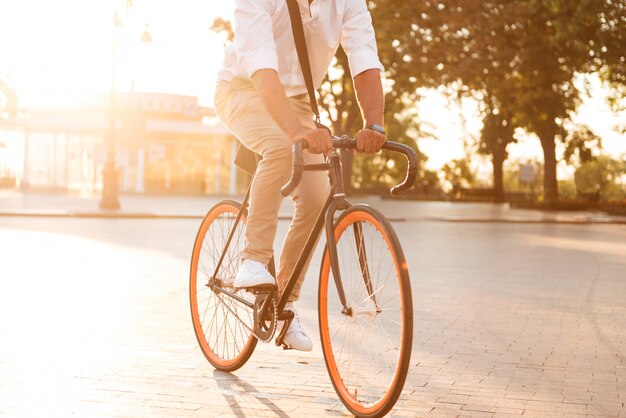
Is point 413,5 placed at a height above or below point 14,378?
above

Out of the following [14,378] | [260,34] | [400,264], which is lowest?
[14,378]

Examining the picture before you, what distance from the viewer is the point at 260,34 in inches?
181

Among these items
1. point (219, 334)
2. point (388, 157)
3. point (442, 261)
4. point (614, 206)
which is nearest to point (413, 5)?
point (614, 206)

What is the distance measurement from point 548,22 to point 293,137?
3130cm

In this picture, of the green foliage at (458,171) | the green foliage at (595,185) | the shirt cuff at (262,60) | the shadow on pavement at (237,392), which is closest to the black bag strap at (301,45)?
the shirt cuff at (262,60)

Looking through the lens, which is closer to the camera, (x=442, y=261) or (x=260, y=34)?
(x=260, y=34)

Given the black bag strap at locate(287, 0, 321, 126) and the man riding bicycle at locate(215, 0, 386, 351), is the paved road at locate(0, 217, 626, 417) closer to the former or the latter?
the man riding bicycle at locate(215, 0, 386, 351)

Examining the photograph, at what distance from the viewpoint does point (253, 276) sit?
4855mm

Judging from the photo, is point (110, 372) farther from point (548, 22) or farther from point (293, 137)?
point (548, 22)

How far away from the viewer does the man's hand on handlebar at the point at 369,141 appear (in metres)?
4.29

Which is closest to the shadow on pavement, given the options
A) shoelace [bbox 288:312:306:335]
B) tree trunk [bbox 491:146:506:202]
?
shoelace [bbox 288:312:306:335]

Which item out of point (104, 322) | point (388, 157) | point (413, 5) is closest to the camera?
point (104, 322)

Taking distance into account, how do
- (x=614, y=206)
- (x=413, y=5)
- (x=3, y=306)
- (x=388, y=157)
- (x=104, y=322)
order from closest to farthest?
(x=104, y=322), (x=3, y=306), (x=413, y=5), (x=614, y=206), (x=388, y=157)

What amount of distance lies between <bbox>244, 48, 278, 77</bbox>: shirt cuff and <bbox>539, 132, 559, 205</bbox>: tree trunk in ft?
130
